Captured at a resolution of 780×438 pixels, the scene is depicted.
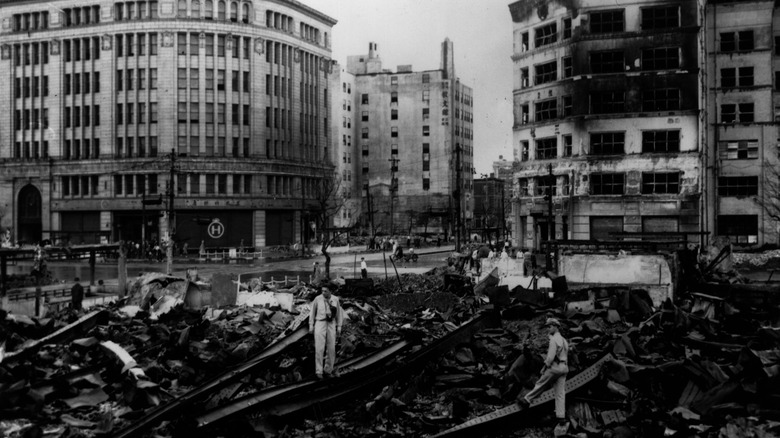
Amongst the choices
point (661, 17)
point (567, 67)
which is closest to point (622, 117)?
point (567, 67)

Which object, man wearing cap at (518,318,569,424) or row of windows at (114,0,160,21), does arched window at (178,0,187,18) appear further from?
man wearing cap at (518,318,569,424)

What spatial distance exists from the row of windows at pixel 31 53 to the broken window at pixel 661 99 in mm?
62847

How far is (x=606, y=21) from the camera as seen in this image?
51.7 metres

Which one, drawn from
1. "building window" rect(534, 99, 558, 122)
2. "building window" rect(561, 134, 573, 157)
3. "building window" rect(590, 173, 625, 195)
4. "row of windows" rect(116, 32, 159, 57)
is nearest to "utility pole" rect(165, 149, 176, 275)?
"row of windows" rect(116, 32, 159, 57)

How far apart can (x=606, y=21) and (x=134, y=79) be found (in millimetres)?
48961

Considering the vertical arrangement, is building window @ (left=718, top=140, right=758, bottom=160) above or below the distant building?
below

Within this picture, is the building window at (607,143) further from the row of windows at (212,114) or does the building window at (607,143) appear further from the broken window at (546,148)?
the row of windows at (212,114)

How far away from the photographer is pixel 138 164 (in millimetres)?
74062

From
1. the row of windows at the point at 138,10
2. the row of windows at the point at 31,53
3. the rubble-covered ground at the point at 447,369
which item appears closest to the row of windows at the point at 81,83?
the row of windows at the point at 31,53

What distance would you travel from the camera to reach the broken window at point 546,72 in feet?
179

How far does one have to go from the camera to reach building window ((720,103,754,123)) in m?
57.8

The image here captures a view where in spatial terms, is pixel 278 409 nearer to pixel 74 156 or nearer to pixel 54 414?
pixel 54 414

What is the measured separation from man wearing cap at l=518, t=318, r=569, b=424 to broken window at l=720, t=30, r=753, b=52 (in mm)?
53486

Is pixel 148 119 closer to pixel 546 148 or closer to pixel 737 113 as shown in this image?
pixel 546 148
